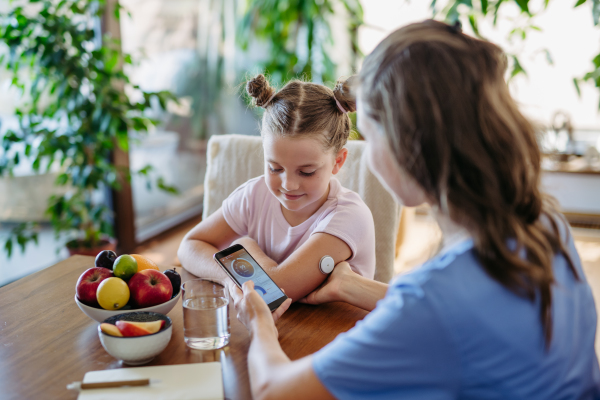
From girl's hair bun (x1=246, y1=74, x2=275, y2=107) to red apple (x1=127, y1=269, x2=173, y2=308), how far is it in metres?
0.53

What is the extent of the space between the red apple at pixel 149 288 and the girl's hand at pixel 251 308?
14 centimetres

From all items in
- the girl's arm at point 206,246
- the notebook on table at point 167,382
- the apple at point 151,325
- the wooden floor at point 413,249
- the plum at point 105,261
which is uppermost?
the plum at point 105,261

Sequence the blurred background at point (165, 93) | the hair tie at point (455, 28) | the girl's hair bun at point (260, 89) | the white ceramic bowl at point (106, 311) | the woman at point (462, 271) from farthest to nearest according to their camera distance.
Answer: the blurred background at point (165, 93)
the girl's hair bun at point (260, 89)
the white ceramic bowl at point (106, 311)
the hair tie at point (455, 28)
the woman at point (462, 271)

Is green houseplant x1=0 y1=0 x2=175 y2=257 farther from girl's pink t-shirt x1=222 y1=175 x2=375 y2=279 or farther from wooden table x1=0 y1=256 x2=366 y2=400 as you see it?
wooden table x1=0 y1=256 x2=366 y2=400

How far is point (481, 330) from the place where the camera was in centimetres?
60

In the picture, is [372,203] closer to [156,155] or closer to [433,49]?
[433,49]

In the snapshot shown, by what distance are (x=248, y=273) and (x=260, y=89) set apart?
486 millimetres

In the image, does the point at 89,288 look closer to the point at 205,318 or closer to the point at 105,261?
the point at 105,261

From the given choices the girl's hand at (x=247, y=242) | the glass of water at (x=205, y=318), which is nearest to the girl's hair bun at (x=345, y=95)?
the girl's hand at (x=247, y=242)

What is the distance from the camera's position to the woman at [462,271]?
0.61 m

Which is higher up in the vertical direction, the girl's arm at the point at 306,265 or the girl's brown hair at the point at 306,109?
the girl's brown hair at the point at 306,109

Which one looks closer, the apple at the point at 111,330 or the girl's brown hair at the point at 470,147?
the girl's brown hair at the point at 470,147

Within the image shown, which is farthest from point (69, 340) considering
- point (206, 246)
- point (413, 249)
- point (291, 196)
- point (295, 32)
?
point (295, 32)

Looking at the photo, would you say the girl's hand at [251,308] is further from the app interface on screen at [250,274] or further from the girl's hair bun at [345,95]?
the girl's hair bun at [345,95]
